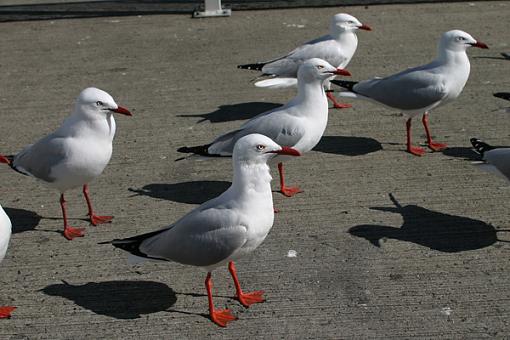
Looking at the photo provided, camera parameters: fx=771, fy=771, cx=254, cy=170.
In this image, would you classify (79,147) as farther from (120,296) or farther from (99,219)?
(120,296)

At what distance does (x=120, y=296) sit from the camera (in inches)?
205

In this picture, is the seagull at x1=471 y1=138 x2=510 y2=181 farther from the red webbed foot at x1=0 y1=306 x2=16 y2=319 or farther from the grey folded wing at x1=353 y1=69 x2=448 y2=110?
the red webbed foot at x1=0 y1=306 x2=16 y2=319

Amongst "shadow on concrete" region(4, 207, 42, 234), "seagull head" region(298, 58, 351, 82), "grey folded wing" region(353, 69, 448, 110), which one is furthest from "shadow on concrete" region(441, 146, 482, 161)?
"shadow on concrete" region(4, 207, 42, 234)

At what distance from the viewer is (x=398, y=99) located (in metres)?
7.21

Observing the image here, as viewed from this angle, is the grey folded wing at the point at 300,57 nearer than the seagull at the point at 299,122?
No

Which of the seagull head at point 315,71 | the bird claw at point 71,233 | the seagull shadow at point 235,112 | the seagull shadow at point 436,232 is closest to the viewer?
the seagull shadow at point 436,232

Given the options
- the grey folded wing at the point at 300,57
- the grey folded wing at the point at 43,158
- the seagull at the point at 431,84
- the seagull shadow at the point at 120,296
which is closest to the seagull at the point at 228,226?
the seagull shadow at the point at 120,296

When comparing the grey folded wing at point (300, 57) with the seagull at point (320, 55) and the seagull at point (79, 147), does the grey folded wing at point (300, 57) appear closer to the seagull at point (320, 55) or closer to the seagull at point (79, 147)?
the seagull at point (320, 55)

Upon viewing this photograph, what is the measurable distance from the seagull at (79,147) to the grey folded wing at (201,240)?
115cm

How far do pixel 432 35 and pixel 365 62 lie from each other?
1347 millimetres

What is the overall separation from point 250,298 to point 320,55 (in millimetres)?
3711

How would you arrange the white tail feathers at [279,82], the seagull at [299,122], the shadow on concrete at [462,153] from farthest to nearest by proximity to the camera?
the white tail feathers at [279,82] → the shadow on concrete at [462,153] → the seagull at [299,122]

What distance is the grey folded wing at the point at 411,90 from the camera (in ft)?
23.3

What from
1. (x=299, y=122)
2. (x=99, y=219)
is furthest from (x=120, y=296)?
(x=299, y=122)
